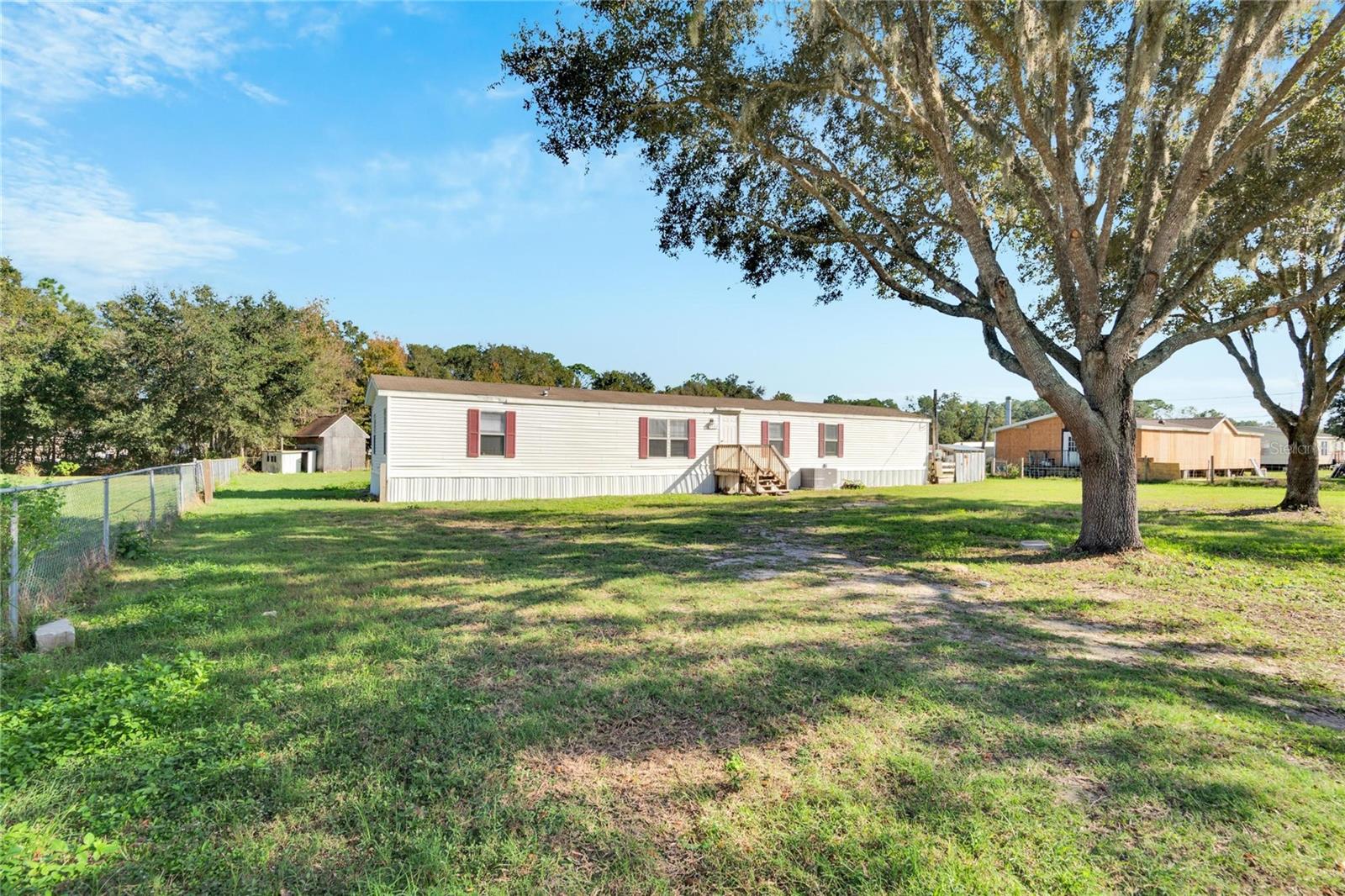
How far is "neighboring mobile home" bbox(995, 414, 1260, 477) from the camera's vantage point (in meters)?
32.3

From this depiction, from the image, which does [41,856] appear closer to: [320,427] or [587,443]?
[587,443]

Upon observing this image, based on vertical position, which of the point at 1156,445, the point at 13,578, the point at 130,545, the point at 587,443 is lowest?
the point at 130,545

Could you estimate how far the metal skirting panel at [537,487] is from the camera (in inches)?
616

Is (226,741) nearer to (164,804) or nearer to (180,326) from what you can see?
(164,804)

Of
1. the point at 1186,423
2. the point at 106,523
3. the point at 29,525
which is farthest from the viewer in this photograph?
the point at 1186,423

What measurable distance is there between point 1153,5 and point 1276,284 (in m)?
11.0

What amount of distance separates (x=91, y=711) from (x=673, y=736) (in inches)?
121

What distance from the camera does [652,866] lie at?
2.14 metres

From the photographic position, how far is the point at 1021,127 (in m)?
8.67

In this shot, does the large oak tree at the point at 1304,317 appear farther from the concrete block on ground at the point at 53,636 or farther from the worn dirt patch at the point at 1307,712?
the concrete block on ground at the point at 53,636

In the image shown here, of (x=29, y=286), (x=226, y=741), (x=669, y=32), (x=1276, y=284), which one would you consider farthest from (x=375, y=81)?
(x=29, y=286)

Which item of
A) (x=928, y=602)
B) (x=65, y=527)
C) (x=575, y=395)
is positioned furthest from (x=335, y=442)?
(x=928, y=602)

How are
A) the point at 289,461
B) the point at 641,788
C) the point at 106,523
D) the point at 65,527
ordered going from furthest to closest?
the point at 289,461
the point at 106,523
the point at 65,527
the point at 641,788

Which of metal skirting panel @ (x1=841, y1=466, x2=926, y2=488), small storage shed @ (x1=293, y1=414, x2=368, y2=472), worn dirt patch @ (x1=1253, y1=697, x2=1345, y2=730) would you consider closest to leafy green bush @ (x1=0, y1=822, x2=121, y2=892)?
worn dirt patch @ (x1=1253, y1=697, x2=1345, y2=730)
